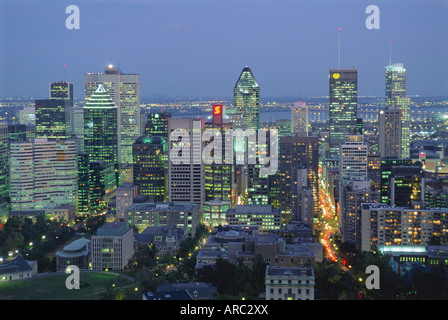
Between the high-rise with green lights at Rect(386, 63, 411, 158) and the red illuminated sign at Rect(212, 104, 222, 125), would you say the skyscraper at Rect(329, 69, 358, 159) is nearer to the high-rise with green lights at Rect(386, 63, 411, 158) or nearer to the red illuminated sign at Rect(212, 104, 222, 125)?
the high-rise with green lights at Rect(386, 63, 411, 158)

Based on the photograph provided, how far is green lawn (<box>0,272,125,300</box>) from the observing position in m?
6.81

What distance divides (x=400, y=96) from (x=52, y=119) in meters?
14.2

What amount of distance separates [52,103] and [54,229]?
11617 mm

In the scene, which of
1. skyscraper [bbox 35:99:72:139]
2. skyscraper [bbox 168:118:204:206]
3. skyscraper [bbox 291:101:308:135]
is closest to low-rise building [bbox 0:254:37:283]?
skyscraper [bbox 168:118:204:206]

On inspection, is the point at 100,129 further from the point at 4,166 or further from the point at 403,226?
the point at 403,226

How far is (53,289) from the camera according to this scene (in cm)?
738

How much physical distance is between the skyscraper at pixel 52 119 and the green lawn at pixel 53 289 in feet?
51.1

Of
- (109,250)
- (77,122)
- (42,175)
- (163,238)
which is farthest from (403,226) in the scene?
(77,122)

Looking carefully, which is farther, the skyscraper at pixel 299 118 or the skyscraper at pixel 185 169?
the skyscraper at pixel 299 118

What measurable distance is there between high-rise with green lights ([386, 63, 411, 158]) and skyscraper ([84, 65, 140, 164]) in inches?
411

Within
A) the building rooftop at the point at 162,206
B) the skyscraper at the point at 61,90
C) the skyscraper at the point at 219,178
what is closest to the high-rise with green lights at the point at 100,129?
the skyscraper at the point at 61,90

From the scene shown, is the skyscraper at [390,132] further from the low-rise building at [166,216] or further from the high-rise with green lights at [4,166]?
the high-rise with green lights at [4,166]

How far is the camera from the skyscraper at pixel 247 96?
25.0 metres

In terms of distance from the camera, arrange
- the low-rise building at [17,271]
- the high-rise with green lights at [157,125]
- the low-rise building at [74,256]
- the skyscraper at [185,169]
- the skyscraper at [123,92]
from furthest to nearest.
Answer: the skyscraper at [123,92], the high-rise with green lights at [157,125], the skyscraper at [185,169], the low-rise building at [74,256], the low-rise building at [17,271]
